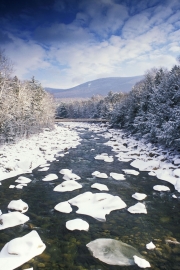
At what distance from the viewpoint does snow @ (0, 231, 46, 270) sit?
5.50 metres

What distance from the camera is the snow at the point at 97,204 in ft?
27.9

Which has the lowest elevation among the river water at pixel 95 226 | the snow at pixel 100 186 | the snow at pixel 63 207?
the river water at pixel 95 226

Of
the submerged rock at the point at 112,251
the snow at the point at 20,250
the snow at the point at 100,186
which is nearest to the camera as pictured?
the snow at the point at 20,250

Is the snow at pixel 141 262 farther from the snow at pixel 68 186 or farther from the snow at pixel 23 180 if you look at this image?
the snow at pixel 23 180

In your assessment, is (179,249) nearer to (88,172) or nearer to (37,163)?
(88,172)

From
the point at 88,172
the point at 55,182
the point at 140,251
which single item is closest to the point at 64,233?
the point at 140,251

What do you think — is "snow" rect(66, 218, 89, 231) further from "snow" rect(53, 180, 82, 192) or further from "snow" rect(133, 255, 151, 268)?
"snow" rect(53, 180, 82, 192)

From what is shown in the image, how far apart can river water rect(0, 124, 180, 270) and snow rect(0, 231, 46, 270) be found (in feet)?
0.64

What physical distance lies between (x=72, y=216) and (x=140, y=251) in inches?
122

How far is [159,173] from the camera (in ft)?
45.1

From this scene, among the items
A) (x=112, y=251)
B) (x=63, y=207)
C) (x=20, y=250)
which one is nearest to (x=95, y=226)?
(x=112, y=251)

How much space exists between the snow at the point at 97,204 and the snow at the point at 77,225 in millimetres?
703

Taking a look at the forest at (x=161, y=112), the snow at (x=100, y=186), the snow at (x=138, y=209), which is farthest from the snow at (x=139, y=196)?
the forest at (x=161, y=112)

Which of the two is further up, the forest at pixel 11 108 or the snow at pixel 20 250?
the forest at pixel 11 108
